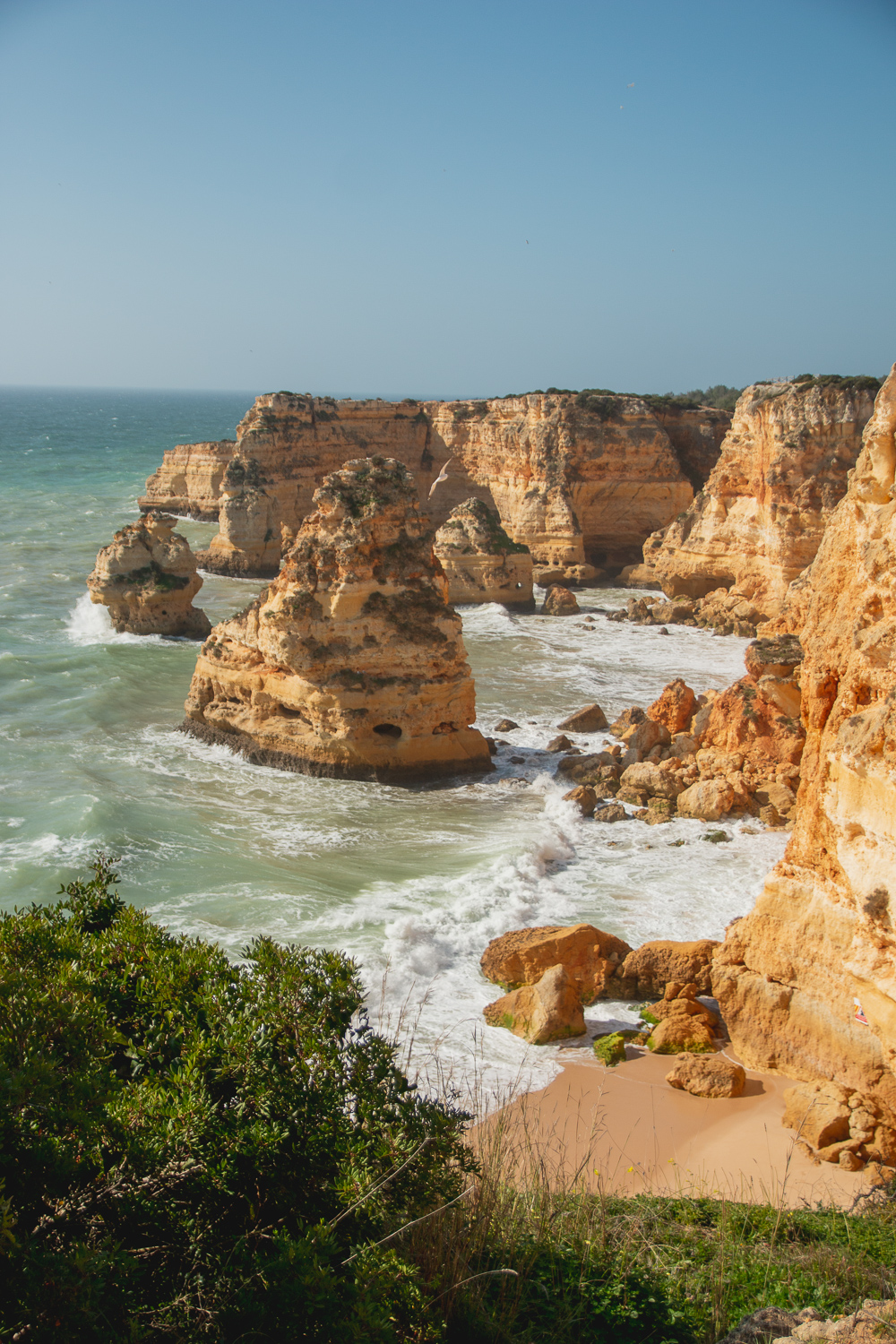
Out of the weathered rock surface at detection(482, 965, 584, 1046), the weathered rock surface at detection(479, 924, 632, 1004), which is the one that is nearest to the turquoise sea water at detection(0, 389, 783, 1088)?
the weathered rock surface at detection(482, 965, 584, 1046)

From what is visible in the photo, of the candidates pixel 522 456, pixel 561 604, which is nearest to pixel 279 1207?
pixel 561 604

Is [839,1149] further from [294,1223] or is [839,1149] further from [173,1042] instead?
[173,1042]

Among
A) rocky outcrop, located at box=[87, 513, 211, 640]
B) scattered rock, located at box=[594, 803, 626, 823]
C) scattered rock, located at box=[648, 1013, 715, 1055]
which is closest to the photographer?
scattered rock, located at box=[648, 1013, 715, 1055]

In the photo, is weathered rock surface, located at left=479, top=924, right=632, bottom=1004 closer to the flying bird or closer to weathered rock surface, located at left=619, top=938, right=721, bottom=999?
weathered rock surface, located at left=619, top=938, right=721, bottom=999

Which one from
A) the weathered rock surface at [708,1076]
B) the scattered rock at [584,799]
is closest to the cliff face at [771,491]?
the scattered rock at [584,799]

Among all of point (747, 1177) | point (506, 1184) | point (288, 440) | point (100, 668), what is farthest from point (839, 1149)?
point (288, 440)

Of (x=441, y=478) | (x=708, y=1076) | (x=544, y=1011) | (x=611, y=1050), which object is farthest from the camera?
(x=441, y=478)

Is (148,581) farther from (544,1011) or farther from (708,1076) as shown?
(708,1076)
